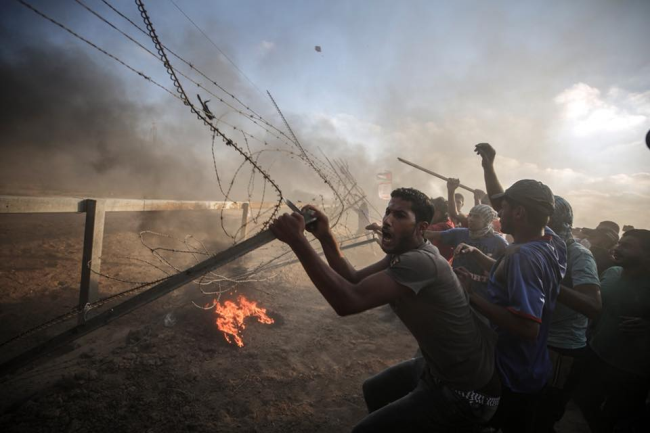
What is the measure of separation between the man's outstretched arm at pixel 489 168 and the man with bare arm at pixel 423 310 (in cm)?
179

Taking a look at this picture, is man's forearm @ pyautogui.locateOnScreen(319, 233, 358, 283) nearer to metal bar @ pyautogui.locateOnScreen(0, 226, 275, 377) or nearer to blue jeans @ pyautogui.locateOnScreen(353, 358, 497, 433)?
metal bar @ pyautogui.locateOnScreen(0, 226, 275, 377)

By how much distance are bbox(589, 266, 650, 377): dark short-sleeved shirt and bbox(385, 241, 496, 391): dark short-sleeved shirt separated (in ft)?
7.92

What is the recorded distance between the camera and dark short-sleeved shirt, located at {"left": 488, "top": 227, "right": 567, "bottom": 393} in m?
1.83

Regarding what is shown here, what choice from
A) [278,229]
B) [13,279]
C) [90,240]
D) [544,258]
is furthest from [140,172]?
[544,258]

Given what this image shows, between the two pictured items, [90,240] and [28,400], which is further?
[90,240]

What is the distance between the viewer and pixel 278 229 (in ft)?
5.65

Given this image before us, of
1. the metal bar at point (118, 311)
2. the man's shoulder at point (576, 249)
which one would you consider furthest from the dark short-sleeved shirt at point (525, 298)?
the metal bar at point (118, 311)

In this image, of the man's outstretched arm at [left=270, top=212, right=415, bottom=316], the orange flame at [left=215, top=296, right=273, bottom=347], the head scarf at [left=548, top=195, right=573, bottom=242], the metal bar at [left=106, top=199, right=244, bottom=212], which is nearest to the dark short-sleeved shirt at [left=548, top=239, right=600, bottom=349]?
the head scarf at [left=548, top=195, right=573, bottom=242]

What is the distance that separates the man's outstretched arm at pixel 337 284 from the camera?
5.01 ft

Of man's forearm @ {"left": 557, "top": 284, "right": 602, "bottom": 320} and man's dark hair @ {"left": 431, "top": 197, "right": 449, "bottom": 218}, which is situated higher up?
man's dark hair @ {"left": 431, "top": 197, "right": 449, "bottom": 218}

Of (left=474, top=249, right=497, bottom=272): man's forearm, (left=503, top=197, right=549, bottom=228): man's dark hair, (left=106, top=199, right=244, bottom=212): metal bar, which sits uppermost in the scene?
(left=106, top=199, right=244, bottom=212): metal bar

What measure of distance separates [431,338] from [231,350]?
4052mm

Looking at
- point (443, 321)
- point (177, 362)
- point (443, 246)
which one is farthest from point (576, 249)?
point (177, 362)

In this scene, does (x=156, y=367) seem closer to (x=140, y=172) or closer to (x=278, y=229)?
(x=278, y=229)
